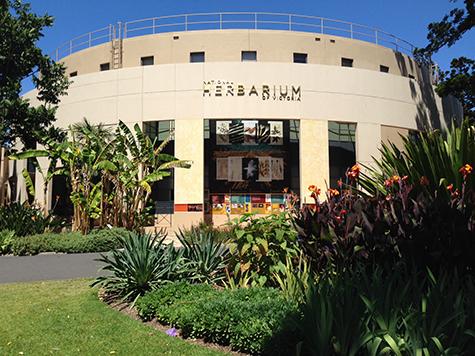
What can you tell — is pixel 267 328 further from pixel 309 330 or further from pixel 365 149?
pixel 365 149

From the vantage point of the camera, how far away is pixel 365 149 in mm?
24250

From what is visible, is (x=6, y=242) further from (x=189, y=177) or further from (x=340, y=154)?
(x=340, y=154)

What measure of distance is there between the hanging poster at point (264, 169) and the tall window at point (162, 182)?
5781 mm

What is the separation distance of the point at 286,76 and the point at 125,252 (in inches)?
729

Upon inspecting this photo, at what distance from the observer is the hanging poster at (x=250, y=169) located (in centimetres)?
2628

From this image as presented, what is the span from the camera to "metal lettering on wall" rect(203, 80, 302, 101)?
23000mm

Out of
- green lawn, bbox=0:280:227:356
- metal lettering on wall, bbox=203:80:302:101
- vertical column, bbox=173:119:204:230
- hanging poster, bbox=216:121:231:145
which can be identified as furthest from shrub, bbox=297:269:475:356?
hanging poster, bbox=216:121:231:145

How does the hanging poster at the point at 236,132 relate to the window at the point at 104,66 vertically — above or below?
below

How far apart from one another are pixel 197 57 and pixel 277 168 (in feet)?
30.3

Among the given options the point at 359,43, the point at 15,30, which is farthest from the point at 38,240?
the point at 359,43

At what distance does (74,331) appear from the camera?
5250 mm

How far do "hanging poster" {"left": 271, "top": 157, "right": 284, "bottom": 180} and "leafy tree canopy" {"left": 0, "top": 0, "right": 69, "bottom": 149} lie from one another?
43.5ft

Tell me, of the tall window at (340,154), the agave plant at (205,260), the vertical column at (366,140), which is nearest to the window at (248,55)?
the tall window at (340,154)

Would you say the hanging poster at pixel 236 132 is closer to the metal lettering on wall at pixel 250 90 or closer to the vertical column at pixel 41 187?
the metal lettering on wall at pixel 250 90
